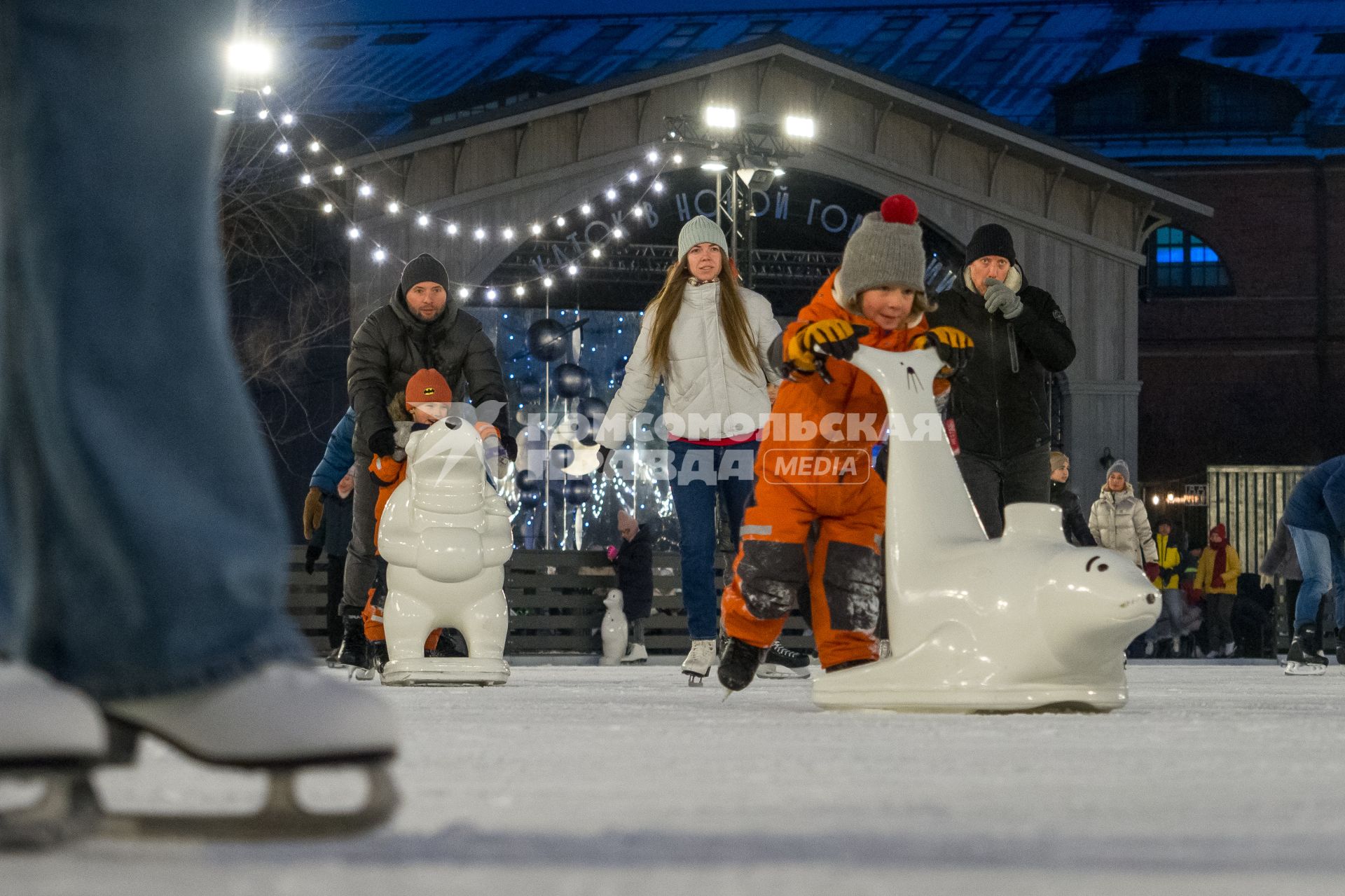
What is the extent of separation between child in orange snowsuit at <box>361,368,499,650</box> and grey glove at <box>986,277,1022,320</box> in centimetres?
189

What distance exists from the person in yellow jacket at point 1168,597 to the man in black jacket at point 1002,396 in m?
10.3

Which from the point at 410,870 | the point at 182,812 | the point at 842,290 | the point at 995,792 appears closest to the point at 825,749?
the point at 995,792

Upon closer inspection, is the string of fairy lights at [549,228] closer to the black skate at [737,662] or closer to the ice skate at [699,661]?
the ice skate at [699,661]

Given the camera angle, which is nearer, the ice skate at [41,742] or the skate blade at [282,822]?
the ice skate at [41,742]

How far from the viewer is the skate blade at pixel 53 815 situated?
1.36 m

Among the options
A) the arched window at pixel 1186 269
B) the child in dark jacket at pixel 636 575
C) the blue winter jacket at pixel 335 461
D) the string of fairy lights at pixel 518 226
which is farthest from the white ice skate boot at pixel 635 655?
the arched window at pixel 1186 269

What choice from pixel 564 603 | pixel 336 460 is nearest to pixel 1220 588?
pixel 564 603

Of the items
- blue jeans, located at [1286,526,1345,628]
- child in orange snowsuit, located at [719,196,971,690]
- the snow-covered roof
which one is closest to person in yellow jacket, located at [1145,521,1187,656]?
blue jeans, located at [1286,526,1345,628]

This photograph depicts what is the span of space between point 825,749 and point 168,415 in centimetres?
139

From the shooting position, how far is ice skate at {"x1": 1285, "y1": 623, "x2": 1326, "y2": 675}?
951 centimetres

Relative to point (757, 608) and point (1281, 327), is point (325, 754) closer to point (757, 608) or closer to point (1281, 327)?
point (757, 608)

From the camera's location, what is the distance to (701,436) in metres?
6.47

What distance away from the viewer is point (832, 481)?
461 centimetres

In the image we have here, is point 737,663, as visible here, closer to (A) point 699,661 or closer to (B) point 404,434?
(A) point 699,661
